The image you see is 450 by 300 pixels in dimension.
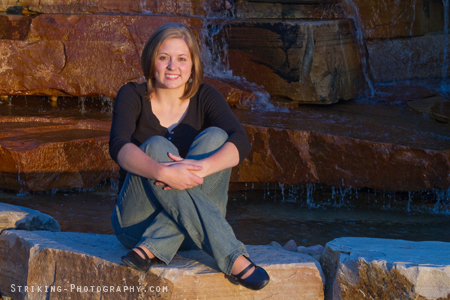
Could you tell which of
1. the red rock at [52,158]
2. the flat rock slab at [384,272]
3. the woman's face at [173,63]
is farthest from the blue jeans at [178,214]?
the red rock at [52,158]

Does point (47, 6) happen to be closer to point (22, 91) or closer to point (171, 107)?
point (22, 91)

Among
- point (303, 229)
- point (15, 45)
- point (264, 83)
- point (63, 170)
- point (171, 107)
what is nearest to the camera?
point (171, 107)

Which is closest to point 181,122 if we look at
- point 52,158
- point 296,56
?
point 52,158

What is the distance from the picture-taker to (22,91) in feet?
17.2

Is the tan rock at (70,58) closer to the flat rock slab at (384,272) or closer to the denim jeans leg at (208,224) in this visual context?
the denim jeans leg at (208,224)

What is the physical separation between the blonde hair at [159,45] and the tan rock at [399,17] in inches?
197

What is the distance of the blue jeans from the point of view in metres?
1.92

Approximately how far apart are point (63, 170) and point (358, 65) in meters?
3.67

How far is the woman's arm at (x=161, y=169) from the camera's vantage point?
1.92 meters

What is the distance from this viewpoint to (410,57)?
23.3 feet

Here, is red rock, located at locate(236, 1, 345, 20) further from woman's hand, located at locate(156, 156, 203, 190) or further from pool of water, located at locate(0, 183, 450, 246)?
woman's hand, located at locate(156, 156, 203, 190)

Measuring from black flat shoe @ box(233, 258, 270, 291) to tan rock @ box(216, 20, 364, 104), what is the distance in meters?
3.87

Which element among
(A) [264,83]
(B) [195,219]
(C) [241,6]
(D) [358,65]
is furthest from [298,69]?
(B) [195,219]

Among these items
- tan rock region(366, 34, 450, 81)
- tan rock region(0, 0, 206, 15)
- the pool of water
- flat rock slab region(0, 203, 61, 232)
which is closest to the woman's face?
flat rock slab region(0, 203, 61, 232)
